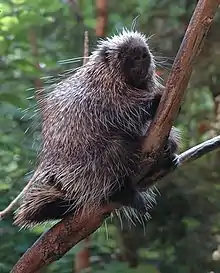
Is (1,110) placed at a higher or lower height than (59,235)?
higher

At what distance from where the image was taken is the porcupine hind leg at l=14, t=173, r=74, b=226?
1.15 m

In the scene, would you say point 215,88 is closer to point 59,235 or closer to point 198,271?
point 198,271

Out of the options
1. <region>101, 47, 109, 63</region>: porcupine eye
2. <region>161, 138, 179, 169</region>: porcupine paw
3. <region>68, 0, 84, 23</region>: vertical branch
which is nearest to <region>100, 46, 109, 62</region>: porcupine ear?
<region>101, 47, 109, 63</region>: porcupine eye

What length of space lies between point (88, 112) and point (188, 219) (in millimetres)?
847

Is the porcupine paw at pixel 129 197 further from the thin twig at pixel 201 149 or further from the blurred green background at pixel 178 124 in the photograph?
the blurred green background at pixel 178 124

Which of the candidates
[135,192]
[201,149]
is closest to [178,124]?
[201,149]

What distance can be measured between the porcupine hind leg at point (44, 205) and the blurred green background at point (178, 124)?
1.66ft

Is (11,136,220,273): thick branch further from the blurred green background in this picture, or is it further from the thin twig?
the blurred green background

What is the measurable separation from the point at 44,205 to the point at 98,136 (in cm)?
17

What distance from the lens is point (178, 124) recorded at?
1.91 metres

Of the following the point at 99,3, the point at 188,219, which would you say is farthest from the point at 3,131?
the point at 188,219

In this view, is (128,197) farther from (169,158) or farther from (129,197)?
(169,158)

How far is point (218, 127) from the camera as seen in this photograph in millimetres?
1830

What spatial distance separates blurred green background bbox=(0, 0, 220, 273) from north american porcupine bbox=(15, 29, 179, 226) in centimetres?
51
